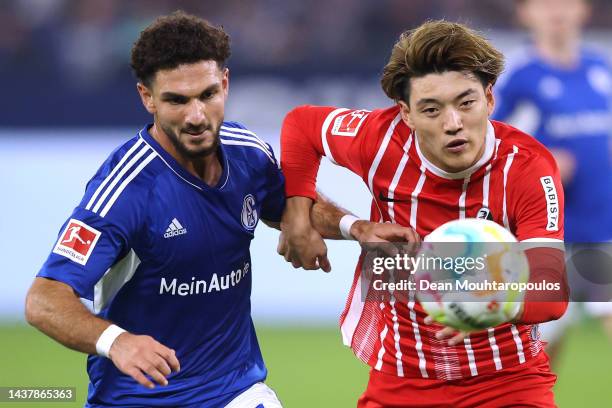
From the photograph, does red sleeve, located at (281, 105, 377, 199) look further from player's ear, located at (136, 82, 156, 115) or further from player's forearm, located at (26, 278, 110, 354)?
player's forearm, located at (26, 278, 110, 354)

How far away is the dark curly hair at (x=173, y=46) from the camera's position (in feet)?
15.6

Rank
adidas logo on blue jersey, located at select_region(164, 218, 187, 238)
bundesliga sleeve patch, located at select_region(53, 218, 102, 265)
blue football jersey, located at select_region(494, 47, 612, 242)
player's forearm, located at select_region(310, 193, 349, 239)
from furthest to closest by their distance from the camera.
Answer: blue football jersey, located at select_region(494, 47, 612, 242), player's forearm, located at select_region(310, 193, 349, 239), adidas logo on blue jersey, located at select_region(164, 218, 187, 238), bundesliga sleeve patch, located at select_region(53, 218, 102, 265)

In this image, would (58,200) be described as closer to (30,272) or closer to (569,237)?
(30,272)

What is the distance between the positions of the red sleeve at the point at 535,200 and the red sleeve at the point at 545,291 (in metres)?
0.08

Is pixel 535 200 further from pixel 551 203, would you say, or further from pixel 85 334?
pixel 85 334

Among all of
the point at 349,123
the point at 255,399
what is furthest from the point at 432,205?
the point at 255,399

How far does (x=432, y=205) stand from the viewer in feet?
15.9

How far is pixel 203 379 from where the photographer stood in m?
4.86

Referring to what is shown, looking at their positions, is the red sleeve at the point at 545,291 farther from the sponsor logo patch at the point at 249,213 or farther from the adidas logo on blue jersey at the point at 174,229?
the adidas logo on blue jersey at the point at 174,229

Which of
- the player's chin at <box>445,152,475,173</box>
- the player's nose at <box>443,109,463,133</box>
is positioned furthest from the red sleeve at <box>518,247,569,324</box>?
the player's nose at <box>443,109,463,133</box>

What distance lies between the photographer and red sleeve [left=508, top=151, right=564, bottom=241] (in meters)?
4.56

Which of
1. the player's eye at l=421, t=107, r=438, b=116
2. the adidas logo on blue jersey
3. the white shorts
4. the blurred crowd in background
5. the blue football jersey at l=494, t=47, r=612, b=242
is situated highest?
the blurred crowd in background

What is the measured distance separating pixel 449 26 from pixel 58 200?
6.78 metres

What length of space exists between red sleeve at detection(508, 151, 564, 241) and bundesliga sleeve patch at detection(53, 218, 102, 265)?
1.65 metres
